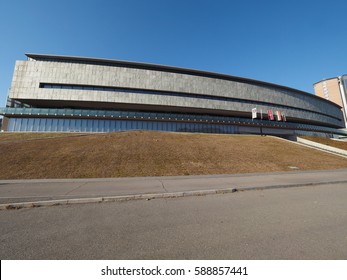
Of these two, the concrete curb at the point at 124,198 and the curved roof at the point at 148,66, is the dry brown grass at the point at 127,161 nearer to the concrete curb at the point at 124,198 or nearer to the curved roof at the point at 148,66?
the concrete curb at the point at 124,198

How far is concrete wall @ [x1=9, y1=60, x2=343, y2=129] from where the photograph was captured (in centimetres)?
3834

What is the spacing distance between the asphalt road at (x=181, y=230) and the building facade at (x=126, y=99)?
3249cm

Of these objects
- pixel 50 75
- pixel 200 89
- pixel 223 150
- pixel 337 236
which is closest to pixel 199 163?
pixel 223 150

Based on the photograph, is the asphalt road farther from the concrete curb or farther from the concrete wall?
the concrete wall

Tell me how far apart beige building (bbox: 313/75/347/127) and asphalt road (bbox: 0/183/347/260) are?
132 meters

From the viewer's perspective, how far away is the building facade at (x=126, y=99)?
36.8 meters

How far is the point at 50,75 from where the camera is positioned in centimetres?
3953

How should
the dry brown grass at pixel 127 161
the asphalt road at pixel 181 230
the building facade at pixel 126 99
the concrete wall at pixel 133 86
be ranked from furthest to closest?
the concrete wall at pixel 133 86 → the building facade at pixel 126 99 → the dry brown grass at pixel 127 161 → the asphalt road at pixel 181 230

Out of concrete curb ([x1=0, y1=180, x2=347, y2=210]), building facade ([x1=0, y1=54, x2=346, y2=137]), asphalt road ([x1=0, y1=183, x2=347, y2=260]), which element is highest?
building facade ([x1=0, y1=54, x2=346, y2=137])

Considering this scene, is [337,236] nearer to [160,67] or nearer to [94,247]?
[94,247]

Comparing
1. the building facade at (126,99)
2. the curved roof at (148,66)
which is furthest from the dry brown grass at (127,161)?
the curved roof at (148,66)

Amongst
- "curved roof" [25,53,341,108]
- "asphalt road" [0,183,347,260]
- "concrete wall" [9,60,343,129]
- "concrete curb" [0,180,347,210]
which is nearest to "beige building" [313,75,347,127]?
"concrete wall" [9,60,343,129]

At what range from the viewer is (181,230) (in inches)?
155
